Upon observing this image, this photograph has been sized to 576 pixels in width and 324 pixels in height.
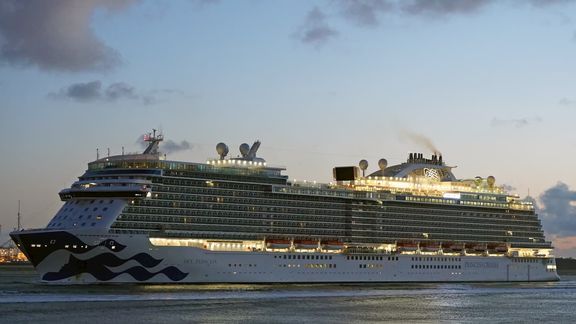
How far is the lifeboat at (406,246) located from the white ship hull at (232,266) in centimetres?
78

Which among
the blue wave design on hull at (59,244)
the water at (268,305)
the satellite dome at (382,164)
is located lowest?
the water at (268,305)

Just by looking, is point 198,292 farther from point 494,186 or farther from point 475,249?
point 494,186

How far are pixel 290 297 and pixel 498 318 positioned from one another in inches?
708

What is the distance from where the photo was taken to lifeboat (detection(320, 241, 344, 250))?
331ft

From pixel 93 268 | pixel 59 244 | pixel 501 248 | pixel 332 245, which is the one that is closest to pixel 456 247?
pixel 501 248

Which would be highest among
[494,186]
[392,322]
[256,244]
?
[494,186]

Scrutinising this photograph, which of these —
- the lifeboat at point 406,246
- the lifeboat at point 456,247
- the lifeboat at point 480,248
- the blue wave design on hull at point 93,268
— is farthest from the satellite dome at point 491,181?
the blue wave design on hull at point 93,268

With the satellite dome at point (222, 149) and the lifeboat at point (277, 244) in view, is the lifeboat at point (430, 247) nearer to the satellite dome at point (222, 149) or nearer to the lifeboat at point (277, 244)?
the lifeboat at point (277, 244)

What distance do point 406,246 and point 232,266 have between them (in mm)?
26944

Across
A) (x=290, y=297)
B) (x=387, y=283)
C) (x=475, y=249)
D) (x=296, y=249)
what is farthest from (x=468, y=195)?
(x=290, y=297)

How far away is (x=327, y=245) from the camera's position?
101062mm

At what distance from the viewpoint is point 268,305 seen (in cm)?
7262

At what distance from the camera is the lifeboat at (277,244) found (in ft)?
315

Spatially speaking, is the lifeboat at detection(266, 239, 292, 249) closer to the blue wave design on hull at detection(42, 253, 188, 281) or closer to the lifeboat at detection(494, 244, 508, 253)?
the blue wave design on hull at detection(42, 253, 188, 281)
